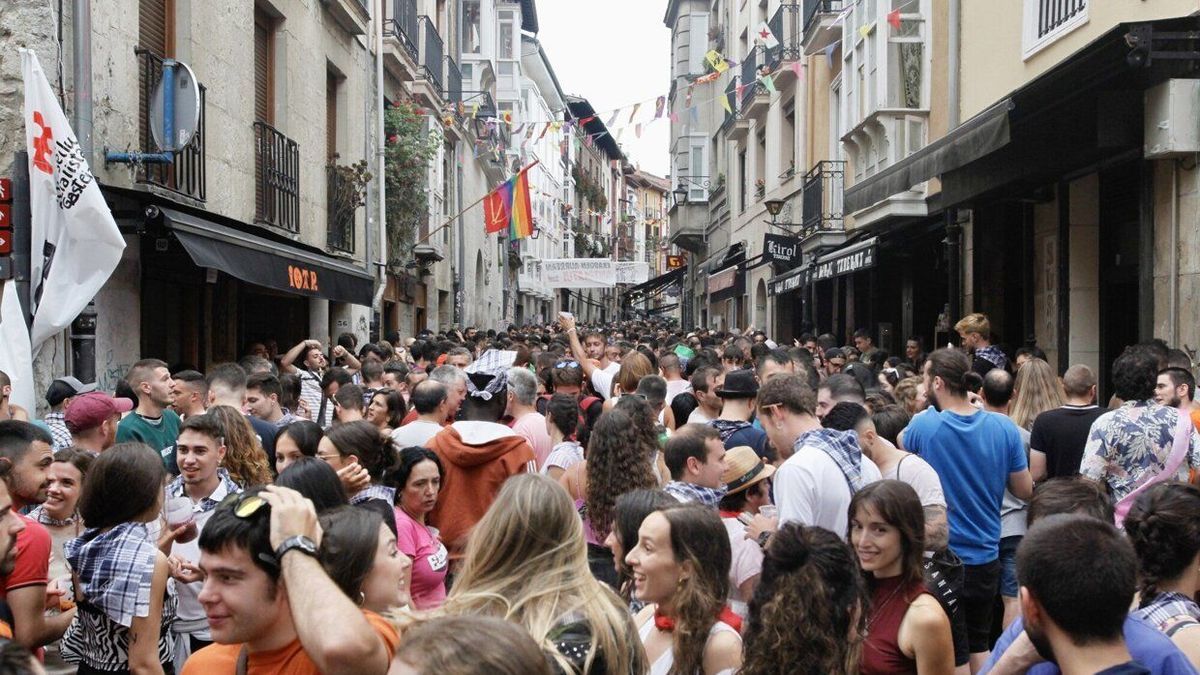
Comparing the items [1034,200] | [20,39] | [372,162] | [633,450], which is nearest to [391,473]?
[633,450]

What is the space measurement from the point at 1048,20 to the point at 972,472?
8.07 m

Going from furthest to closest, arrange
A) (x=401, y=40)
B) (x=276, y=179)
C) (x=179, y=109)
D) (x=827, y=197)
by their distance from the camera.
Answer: (x=827, y=197) → (x=401, y=40) → (x=276, y=179) → (x=179, y=109)

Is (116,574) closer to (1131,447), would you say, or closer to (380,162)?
(1131,447)

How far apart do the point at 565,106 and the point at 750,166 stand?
113 ft

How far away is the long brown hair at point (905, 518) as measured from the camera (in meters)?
3.79

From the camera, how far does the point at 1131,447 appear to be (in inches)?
221

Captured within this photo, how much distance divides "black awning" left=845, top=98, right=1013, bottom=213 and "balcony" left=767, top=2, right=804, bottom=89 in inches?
429

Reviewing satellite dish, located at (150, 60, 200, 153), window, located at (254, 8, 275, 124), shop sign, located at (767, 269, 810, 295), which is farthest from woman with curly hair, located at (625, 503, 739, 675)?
shop sign, located at (767, 269, 810, 295)

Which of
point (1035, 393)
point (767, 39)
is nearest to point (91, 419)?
point (1035, 393)

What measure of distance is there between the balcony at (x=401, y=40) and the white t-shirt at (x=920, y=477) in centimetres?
1726

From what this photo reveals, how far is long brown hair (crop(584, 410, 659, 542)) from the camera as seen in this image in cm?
505

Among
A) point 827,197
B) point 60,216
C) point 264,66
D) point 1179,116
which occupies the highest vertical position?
point 264,66

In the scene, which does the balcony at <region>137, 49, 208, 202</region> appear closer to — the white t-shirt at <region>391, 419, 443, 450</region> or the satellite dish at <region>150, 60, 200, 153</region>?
the satellite dish at <region>150, 60, 200, 153</region>

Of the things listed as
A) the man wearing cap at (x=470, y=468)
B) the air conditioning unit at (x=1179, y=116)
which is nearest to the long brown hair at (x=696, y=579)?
the man wearing cap at (x=470, y=468)
